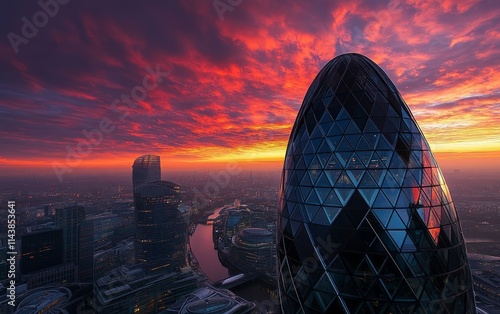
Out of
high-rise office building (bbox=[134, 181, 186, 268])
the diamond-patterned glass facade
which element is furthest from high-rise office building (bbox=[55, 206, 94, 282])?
the diamond-patterned glass facade

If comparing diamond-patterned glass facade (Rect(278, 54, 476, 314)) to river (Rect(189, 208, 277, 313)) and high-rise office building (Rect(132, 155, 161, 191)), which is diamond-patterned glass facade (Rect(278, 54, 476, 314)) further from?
high-rise office building (Rect(132, 155, 161, 191))

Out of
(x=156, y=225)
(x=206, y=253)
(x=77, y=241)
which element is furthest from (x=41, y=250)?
(x=206, y=253)

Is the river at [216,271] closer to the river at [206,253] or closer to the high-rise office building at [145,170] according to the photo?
the river at [206,253]

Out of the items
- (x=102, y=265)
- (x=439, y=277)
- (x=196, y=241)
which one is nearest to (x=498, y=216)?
(x=196, y=241)

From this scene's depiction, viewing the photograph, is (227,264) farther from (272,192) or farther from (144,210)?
(272,192)

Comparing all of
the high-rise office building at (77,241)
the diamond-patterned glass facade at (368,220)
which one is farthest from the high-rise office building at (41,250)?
the diamond-patterned glass facade at (368,220)

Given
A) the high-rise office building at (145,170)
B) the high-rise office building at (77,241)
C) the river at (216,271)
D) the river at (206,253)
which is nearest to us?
the river at (216,271)
